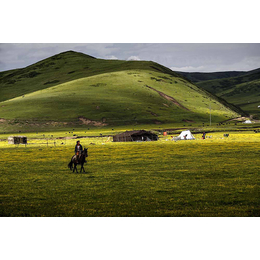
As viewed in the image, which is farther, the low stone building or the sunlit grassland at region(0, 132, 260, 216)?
the low stone building

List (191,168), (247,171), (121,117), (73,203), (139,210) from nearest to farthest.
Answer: (139,210), (73,203), (247,171), (191,168), (121,117)

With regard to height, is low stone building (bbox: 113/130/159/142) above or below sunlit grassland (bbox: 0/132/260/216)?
above

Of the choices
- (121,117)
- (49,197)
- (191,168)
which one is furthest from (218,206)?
(121,117)

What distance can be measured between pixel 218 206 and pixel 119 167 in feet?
65.5

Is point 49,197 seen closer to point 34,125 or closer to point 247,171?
point 247,171

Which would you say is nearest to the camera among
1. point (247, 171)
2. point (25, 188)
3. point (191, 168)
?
point (25, 188)

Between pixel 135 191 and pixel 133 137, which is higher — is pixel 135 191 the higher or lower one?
the lower one

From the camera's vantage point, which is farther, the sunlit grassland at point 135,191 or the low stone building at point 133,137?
the low stone building at point 133,137

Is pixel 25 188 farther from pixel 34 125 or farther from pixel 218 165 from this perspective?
pixel 34 125

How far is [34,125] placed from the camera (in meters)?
170

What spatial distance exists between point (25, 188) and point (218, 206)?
14.5 metres

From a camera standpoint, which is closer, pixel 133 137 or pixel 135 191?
pixel 135 191

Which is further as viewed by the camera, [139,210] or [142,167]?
[142,167]

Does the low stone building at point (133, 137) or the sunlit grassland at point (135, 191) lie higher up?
the low stone building at point (133, 137)
